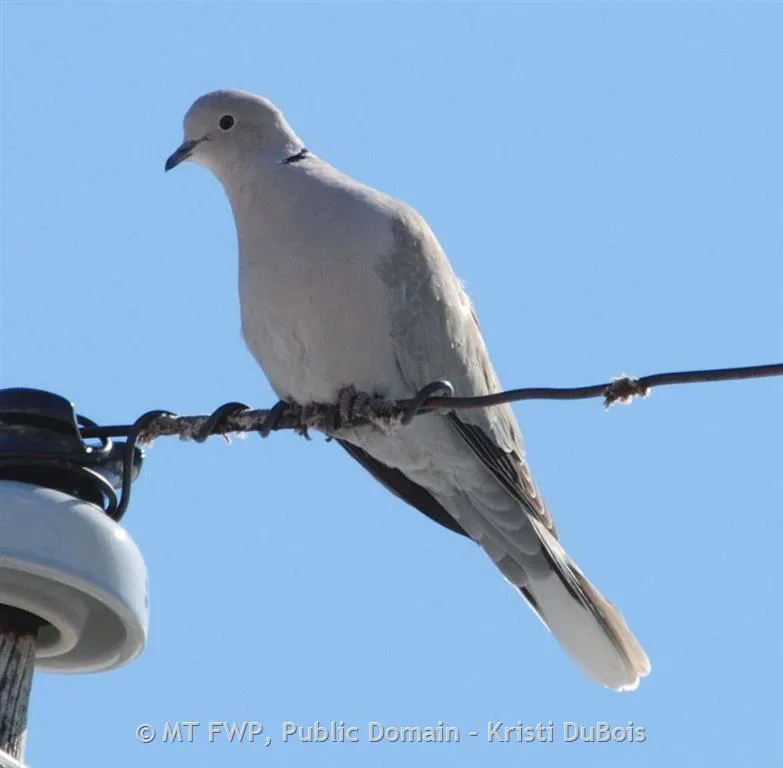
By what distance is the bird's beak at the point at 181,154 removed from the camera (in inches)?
195

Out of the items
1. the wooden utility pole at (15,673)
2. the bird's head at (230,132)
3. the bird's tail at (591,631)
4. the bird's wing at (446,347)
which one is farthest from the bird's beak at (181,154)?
the wooden utility pole at (15,673)

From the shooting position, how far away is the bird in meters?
4.03

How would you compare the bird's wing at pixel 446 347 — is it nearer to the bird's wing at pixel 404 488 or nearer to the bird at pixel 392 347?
the bird at pixel 392 347

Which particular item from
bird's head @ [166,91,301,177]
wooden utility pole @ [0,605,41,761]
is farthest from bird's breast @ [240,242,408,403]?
wooden utility pole @ [0,605,41,761]

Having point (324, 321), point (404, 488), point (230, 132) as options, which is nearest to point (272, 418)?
point (324, 321)

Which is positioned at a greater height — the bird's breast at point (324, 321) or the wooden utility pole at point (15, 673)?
the bird's breast at point (324, 321)

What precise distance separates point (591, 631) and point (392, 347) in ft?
3.66

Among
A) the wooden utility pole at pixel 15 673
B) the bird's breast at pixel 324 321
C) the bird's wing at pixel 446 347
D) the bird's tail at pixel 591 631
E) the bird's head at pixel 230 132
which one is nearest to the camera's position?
the wooden utility pole at pixel 15 673

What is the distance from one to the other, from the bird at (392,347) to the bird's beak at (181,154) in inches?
3.7

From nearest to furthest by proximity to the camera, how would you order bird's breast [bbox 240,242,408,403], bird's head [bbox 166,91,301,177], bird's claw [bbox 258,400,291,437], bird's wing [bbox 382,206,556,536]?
bird's claw [bbox 258,400,291,437] → bird's breast [bbox 240,242,408,403] → bird's wing [bbox 382,206,556,536] → bird's head [bbox 166,91,301,177]

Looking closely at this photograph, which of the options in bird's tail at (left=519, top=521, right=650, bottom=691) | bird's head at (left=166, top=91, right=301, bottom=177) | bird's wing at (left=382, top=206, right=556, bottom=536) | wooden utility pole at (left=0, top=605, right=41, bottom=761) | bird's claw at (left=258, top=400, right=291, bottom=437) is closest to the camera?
wooden utility pole at (left=0, top=605, right=41, bottom=761)

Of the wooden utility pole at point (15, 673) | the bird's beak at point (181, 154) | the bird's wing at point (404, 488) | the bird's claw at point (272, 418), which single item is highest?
the bird's beak at point (181, 154)

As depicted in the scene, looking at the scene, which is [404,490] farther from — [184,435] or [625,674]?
[184,435]

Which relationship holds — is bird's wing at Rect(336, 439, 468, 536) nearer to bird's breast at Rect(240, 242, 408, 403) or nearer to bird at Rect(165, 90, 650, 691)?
bird at Rect(165, 90, 650, 691)
